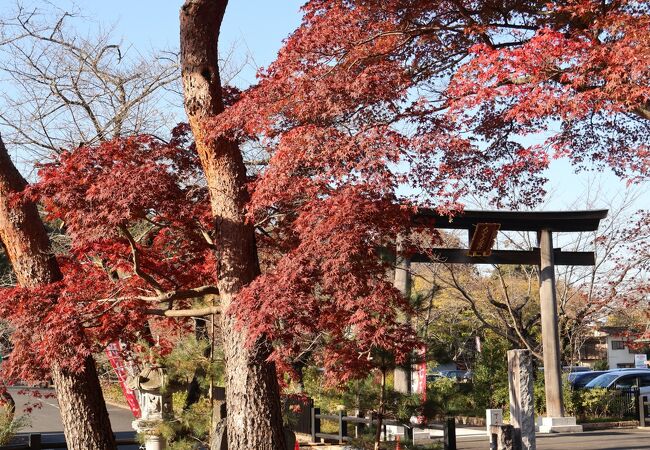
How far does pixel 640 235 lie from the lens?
17.6 meters

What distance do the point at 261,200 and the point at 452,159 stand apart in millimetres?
2103

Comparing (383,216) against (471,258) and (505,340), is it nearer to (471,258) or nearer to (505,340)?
(471,258)

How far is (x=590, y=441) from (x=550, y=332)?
2703 mm

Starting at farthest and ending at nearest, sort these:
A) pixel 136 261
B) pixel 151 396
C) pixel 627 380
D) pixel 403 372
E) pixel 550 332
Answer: pixel 627 380
pixel 550 332
pixel 403 372
pixel 151 396
pixel 136 261

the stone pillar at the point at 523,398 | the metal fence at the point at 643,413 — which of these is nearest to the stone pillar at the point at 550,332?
the metal fence at the point at 643,413

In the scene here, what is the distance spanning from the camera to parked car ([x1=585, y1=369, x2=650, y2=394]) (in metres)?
22.4

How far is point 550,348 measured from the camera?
17.6 m

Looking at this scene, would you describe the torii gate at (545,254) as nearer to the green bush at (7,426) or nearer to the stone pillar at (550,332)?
the stone pillar at (550,332)

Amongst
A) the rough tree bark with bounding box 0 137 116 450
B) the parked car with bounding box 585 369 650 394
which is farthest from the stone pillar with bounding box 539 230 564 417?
the rough tree bark with bounding box 0 137 116 450

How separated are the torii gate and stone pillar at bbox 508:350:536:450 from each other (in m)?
7.65

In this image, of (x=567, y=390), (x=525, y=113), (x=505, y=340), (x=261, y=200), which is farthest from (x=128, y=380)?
(x=505, y=340)

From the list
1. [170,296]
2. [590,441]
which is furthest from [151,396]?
[590,441]

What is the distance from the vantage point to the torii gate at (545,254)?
1695 cm

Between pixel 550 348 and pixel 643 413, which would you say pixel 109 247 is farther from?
pixel 643 413
